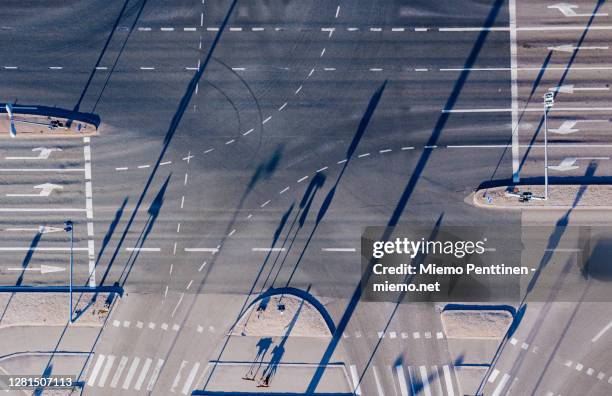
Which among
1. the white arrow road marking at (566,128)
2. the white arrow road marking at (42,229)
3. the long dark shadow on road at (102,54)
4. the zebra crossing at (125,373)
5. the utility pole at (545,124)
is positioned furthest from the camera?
the long dark shadow on road at (102,54)

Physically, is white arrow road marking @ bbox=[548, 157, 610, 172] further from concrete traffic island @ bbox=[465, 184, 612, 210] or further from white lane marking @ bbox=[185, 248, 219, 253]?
white lane marking @ bbox=[185, 248, 219, 253]

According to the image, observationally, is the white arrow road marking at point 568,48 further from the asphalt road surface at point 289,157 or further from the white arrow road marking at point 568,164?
the white arrow road marking at point 568,164

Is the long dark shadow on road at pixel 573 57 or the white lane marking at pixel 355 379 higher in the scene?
the long dark shadow on road at pixel 573 57

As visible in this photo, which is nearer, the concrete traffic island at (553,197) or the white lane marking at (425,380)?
the concrete traffic island at (553,197)

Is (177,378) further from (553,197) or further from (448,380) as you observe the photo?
(553,197)

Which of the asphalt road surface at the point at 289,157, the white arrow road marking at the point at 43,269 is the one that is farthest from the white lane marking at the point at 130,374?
the white arrow road marking at the point at 43,269

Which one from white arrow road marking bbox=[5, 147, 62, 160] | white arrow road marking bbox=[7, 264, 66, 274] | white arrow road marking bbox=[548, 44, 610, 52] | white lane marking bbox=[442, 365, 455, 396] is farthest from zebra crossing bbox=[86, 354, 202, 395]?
white arrow road marking bbox=[548, 44, 610, 52]

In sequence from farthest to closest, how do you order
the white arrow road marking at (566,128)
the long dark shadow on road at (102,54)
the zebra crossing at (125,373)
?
1. the long dark shadow on road at (102,54)
2. the zebra crossing at (125,373)
3. the white arrow road marking at (566,128)

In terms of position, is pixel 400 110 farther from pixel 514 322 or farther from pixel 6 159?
pixel 6 159
